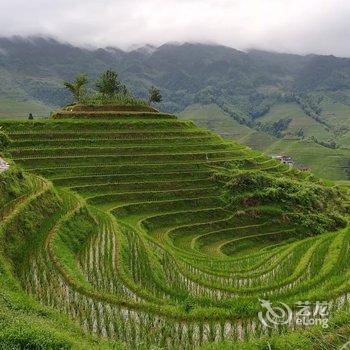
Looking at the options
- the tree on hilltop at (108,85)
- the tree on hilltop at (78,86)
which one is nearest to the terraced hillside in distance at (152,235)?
the tree on hilltop at (78,86)

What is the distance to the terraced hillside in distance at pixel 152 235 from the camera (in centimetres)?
1741

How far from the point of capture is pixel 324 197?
2051 inches

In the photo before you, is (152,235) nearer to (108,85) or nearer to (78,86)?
(78,86)

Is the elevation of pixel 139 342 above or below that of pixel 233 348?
below

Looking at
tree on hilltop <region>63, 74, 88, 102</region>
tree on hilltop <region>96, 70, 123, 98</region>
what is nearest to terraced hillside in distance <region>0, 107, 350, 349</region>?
tree on hilltop <region>63, 74, 88, 102</region>

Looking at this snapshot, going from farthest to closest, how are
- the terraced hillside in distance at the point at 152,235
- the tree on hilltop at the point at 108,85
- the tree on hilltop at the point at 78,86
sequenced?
the tree on hilltop at the point at 108,85 → the tree on hilltop at the point at 78,86 → the terraced hillside in distance at the point at 152,235

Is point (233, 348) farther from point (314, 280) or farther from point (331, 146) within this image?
point (331, 146)

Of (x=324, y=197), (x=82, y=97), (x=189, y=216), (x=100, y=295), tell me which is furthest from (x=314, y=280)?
(x=82, y=97)

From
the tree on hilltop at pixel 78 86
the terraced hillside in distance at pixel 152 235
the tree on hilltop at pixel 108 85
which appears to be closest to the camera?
the terraced hillside in distance at pixel 152 235

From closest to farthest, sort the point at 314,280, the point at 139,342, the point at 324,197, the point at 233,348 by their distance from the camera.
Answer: the point at 233,348
the point at 139,342
the point at 314,280
the point at 324,197

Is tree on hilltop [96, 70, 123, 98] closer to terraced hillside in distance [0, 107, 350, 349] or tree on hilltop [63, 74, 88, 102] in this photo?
tree on hilltop [63, 74, 88, 102]

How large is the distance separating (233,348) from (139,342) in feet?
12.2

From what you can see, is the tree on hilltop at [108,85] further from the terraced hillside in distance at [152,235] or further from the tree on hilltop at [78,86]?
the terraced hillside in distance at [152,235]

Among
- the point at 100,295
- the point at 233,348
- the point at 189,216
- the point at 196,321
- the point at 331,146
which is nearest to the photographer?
the point at 233,348
